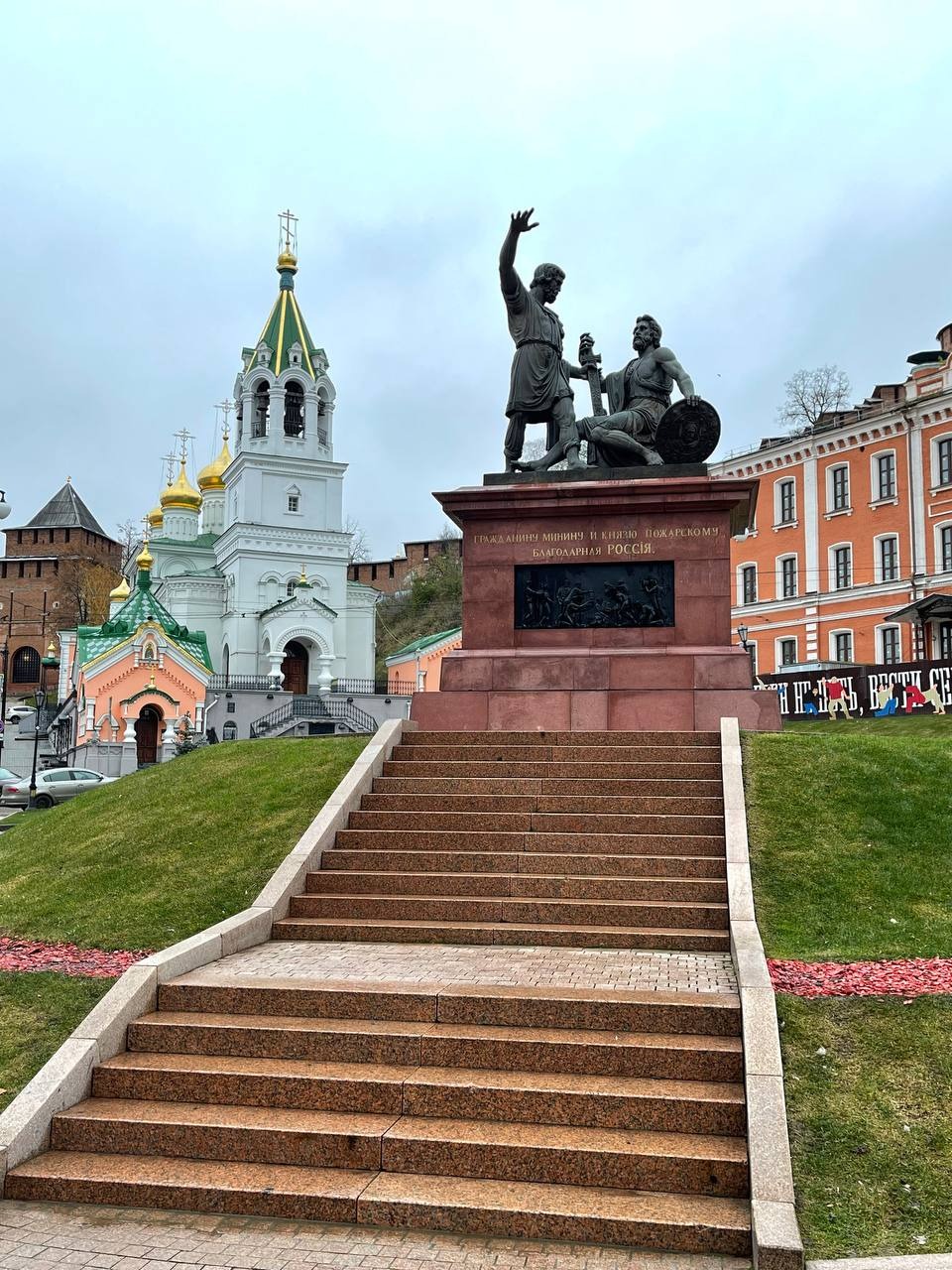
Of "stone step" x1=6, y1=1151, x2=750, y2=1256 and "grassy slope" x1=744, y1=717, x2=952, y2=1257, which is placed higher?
"grassy slope" x1=744, y1=717, x2=952, y2=1257

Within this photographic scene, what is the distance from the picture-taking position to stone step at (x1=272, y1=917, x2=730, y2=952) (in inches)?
344

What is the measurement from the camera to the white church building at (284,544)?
5672 cm

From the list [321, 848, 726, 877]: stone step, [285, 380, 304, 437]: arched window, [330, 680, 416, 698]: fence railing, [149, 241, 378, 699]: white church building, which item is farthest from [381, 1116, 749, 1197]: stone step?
[285, 380, 304, 437]: arched window

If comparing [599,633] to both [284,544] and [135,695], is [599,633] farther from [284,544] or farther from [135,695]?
[284,544]

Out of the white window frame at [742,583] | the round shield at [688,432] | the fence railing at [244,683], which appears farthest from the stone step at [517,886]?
the white window frame at [742,583]

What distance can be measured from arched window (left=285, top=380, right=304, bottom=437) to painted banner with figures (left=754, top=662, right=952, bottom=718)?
35.0 m

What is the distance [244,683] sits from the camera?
53.4 meters

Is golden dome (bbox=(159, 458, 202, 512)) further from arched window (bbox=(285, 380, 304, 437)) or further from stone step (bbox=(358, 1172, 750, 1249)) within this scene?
stone step (bbox=(358, 1172, 750, 1249))

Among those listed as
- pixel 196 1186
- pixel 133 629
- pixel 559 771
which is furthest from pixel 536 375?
pixel 133 629

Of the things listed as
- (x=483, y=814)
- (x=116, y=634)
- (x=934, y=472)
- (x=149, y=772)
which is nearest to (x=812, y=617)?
(x=934, y=472)

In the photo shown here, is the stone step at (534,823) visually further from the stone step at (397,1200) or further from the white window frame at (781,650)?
the white window frame at (781,650)

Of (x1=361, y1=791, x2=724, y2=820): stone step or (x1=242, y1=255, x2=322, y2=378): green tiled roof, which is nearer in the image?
(x1=361, y1=791, x2=724, y2=820): stone step

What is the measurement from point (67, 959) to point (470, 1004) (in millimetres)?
4076

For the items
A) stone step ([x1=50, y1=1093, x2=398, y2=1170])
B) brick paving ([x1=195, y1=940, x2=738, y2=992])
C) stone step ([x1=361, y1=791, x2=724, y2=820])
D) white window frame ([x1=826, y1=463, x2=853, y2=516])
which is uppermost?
white window frame ([x1=826, y1=463, x2=853, y2=516])
